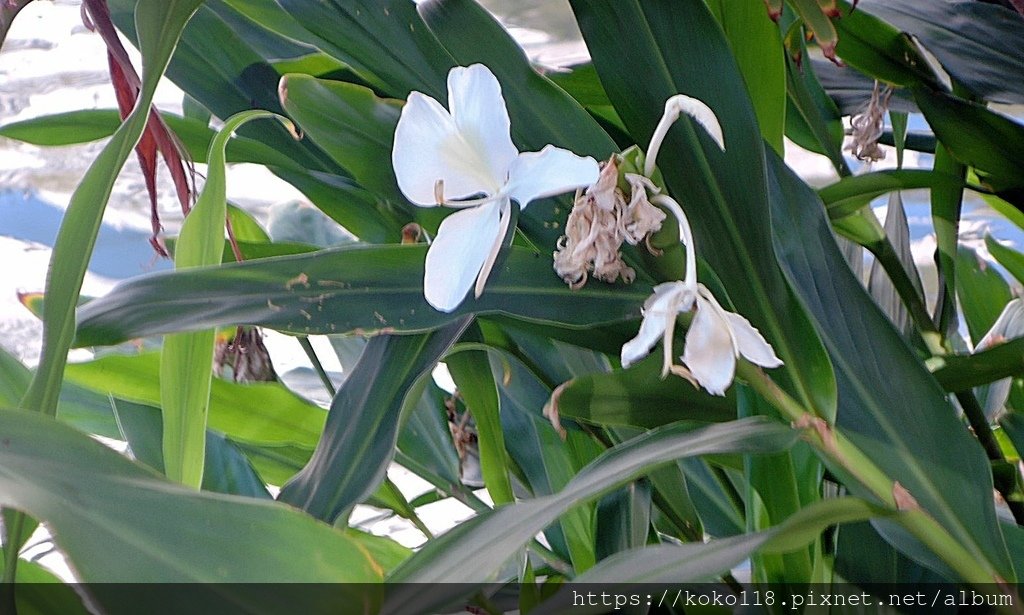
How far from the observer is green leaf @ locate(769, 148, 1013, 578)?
0.23 metres

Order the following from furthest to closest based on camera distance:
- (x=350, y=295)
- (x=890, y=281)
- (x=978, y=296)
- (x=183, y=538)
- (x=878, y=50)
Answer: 1. (x=978, y=296)
2. (x=890, y=281)
3. (x=878, y=50)
4. (x=350, y=295)
5. (x=183, y=538)

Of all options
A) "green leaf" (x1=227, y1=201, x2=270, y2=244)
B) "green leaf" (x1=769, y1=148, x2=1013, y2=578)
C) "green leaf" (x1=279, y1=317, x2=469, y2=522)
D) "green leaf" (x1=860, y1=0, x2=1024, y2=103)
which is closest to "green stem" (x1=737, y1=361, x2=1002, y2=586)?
"green leaf" (x1=769, y1=148, x2=1013, y2=578)

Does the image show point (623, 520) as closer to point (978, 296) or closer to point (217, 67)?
point (217, 67)

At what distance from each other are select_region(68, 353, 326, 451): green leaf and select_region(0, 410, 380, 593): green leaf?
0.21m

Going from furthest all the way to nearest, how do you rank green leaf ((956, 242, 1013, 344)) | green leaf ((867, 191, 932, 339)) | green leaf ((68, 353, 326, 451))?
green leaf ((956, 242, 1013, 344)) → green leaf ((867, 191, 932, 339)) → green leaf ((68, 353, 326, 451))

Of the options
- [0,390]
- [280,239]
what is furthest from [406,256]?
[280,239]

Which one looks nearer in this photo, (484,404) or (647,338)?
(647,338)

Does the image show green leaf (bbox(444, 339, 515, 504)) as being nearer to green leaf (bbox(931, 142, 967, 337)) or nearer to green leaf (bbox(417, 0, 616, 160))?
green leaf (bbox(417, 0, 616, 160))

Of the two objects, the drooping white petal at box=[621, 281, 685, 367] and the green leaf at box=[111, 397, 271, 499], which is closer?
the drooping white petal at box=[621, 281, 685, 367]

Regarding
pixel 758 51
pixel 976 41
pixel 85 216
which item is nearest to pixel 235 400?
pixel 85 216

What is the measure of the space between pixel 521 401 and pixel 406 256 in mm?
135

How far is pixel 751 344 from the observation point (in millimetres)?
176

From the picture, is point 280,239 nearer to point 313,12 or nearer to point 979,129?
point 313,12

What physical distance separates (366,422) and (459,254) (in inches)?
3.7
